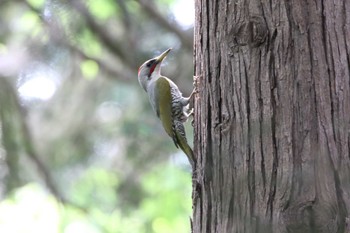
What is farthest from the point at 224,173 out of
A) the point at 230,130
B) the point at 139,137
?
the point at 139,137

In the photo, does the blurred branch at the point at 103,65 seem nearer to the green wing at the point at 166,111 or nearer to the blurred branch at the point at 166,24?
the blurred branch at the point at 166,24

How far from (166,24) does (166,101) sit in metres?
0.99

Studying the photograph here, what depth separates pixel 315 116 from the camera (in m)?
2.06

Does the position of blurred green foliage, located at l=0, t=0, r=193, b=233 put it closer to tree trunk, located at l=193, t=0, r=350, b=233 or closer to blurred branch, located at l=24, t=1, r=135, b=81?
blurred branch, located at l=24, t=1, r=135, b=81

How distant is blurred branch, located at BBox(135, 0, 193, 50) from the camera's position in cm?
462

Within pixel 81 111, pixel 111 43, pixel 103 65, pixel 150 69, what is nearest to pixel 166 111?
pixel 150 69

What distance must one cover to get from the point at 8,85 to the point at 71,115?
2.23 m

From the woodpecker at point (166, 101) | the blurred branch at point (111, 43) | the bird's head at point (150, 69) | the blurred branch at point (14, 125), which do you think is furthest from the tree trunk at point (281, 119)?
the blurred branch at point (111, 43)

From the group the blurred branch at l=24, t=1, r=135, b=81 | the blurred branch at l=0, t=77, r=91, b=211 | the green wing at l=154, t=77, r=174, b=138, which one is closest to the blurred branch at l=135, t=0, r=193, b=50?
the blurred branch at l=24, t=1, r=135, b=81

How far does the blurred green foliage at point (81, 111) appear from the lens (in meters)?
4.02

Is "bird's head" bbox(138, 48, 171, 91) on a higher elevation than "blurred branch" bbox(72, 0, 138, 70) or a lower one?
lower

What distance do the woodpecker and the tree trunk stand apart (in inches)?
47.2

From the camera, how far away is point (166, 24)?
468 centimetres

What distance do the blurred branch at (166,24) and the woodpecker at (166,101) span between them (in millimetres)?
616
